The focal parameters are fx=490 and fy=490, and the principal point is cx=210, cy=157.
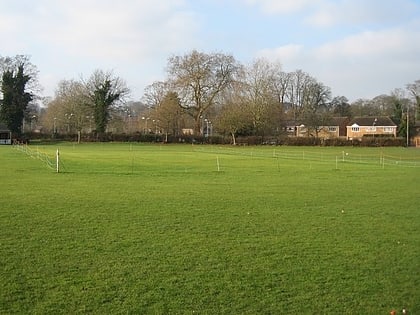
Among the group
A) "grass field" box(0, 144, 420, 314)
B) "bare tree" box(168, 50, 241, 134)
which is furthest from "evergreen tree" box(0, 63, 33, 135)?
"grass field" box(0, 144, 420, 314)

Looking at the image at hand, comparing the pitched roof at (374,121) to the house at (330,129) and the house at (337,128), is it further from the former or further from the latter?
the house at (330,129)

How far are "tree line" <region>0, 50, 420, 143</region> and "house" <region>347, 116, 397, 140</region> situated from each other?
112 inches

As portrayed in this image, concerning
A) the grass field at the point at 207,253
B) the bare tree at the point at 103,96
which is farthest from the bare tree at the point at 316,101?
the grass field at the point at 207,253

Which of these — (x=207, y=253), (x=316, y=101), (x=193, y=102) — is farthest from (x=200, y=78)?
(x=207, y=253)

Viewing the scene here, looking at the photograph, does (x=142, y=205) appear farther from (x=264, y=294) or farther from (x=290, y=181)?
(x=290, y=181)

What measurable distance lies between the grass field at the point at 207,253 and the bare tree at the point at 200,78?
71782 mm

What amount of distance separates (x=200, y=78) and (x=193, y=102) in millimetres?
5258

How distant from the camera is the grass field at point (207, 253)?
661cm

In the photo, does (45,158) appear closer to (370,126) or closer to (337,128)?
(370,126)

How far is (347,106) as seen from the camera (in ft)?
405

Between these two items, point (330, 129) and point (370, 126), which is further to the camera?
point (330, 129)

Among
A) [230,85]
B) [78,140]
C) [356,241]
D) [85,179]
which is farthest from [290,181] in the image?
[78,140]

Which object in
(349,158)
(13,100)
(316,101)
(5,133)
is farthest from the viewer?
(316,101)

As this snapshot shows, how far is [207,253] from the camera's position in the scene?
9172 millimetres
